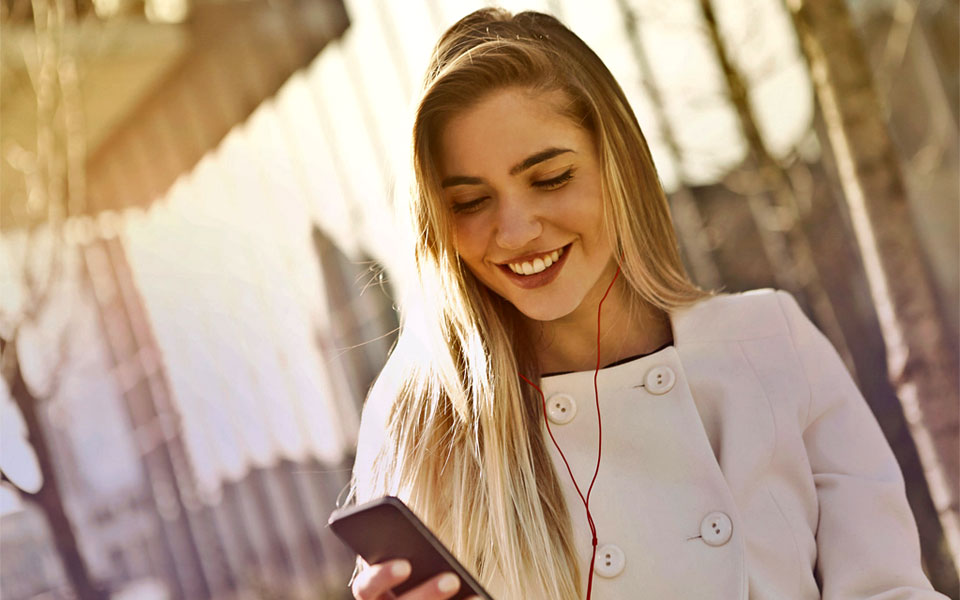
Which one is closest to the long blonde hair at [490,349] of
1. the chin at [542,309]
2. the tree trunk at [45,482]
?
the chin at [542,309]

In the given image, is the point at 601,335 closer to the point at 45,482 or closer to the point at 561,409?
the point at 561,409

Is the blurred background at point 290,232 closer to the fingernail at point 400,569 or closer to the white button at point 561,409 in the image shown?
the white button at point 561,409

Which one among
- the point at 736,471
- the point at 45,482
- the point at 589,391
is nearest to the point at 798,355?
the point at 736,471

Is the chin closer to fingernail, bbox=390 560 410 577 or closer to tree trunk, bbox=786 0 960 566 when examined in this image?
fingernail, bbox=390 560 410 577

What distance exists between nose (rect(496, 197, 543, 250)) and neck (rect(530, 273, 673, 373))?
0.78 feet

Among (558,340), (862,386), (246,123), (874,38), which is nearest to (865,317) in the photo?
(862,386)

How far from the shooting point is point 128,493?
23.1 ft

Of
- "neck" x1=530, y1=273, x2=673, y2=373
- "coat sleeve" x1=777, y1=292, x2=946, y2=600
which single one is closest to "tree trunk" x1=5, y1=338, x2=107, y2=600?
"neck" x1=530, y1=273, x2=673, y2=373

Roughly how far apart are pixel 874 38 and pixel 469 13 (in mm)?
3157

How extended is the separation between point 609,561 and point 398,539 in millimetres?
397

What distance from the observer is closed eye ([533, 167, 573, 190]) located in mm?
1382

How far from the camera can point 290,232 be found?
243 inches

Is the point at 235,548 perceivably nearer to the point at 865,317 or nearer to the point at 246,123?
the point at 246,123

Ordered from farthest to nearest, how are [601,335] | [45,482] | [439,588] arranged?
[45,482] < [601,335] < [439,588]
